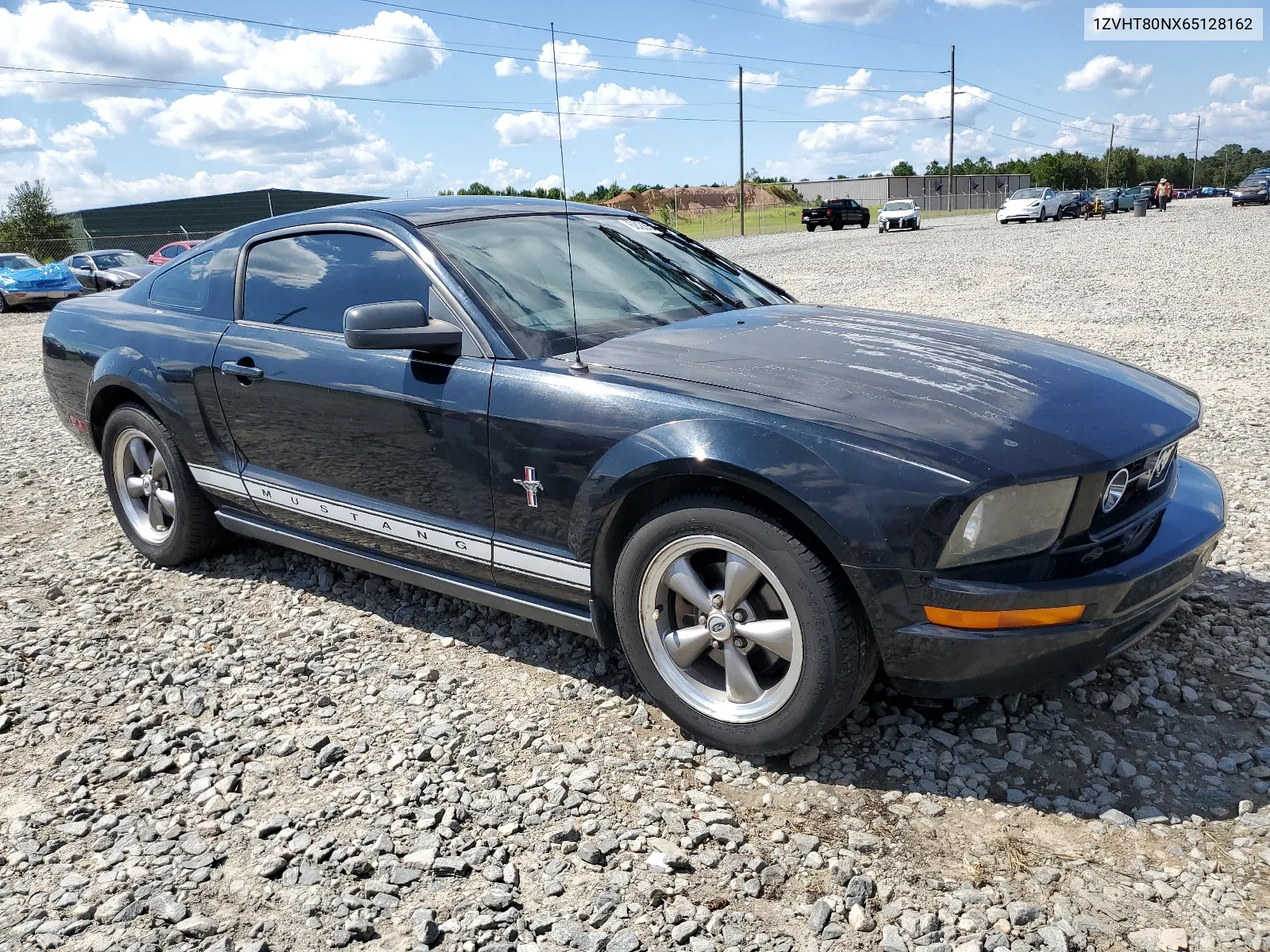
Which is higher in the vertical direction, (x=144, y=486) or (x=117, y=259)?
(x=117, y=259)

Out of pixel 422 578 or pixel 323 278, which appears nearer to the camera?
pixel 422 578

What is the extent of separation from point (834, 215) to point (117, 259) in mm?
28881

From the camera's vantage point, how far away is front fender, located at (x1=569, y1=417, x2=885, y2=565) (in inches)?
95.2

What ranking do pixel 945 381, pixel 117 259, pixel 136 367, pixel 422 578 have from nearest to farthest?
pixel 945 381
pixel 422 578
pixel 136 367
pixel 117 259

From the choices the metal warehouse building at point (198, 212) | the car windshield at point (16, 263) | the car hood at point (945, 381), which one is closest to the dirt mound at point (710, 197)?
the metal warehouse building at point (198, 212)

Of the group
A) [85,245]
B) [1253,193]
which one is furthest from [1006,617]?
[1253,193]

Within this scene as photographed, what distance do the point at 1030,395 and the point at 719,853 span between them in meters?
1.51

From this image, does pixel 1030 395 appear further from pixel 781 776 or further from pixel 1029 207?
pixel 1029 207

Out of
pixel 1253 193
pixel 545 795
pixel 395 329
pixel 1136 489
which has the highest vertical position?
pixel 1253 193

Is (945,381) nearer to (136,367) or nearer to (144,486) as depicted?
(136,367)

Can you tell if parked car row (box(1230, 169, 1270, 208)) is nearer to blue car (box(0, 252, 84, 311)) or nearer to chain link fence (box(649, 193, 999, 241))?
chain link fence (box(649, 193, 999, 241))

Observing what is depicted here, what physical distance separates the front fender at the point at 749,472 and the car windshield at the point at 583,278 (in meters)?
0.55

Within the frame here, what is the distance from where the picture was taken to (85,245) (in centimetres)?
3556

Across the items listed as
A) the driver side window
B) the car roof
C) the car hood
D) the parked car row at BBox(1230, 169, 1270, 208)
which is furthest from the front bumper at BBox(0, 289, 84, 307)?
the parked car row at BBox(1230, 169, 1270, 208)
